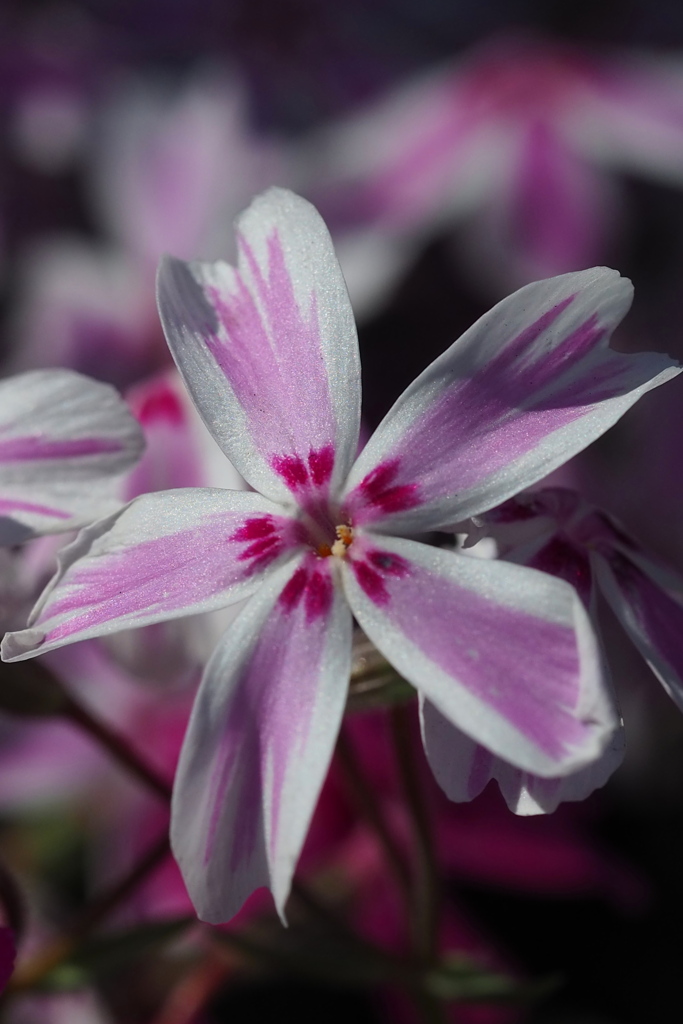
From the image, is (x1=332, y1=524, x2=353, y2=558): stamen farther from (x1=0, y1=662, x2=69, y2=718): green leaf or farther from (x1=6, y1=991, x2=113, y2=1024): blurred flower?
(x1=6, y1=991, x2=113, y2=1024): blurred flower

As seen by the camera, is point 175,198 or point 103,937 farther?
point 175,198

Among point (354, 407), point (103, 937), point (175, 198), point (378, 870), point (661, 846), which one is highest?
point (354, 407)

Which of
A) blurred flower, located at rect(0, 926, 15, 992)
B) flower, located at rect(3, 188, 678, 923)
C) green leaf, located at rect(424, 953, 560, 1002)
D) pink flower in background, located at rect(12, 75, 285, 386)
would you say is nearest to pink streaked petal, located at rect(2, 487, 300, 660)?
flower, located at rect(3, 188, 678, 923)

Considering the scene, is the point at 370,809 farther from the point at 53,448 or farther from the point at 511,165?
the point at 511,165

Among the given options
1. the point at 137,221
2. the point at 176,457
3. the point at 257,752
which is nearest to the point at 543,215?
the point at 137,221

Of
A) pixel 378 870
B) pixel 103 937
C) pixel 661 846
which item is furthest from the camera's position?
pixel 661 846

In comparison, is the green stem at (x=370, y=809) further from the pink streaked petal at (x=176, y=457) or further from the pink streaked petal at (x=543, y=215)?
the pink streaked petal at (x=543, y=215)

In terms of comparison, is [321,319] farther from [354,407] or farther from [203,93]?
[203,93]

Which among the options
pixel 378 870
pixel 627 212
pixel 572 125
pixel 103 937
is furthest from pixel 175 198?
pixel 103 937
